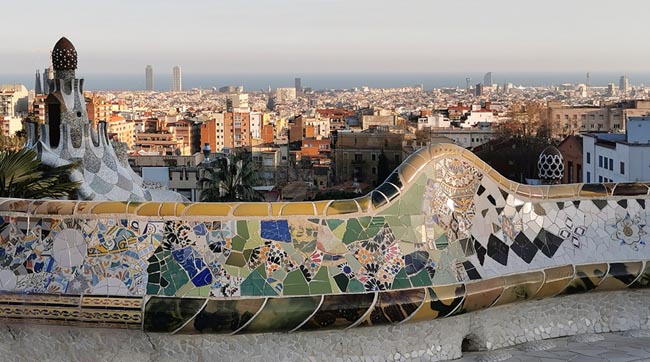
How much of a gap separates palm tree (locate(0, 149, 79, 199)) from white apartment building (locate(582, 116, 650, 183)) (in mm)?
18242

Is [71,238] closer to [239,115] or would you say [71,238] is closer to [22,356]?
[22,356]

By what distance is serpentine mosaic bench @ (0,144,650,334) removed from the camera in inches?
246

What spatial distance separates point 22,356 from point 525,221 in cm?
361

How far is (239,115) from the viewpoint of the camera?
104688 millimetres

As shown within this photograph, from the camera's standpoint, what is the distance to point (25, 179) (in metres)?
8.25

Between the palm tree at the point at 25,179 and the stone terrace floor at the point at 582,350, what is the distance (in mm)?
3856

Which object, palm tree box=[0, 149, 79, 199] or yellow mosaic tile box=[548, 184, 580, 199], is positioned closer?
yellow mosaic tile box=[548, 184, 580, 199]

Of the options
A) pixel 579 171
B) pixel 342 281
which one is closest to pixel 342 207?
pixel 342 281

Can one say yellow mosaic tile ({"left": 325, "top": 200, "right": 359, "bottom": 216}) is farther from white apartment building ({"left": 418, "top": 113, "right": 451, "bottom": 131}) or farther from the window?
white apartment building ({"left": 418, "top": 113, "right": 451, "bottom": 131})

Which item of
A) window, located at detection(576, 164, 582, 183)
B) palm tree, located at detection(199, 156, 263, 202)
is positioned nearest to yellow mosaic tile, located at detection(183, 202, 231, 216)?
palm tree, located at detection(199, 156, 263, 202)

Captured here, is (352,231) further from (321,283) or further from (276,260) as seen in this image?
(276,260)

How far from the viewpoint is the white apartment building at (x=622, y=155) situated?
80.7 ft

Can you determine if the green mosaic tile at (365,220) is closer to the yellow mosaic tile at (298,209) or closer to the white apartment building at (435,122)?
the yellow mosaic tile at (298,209)

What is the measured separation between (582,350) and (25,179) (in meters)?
4.62
